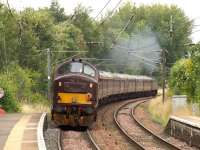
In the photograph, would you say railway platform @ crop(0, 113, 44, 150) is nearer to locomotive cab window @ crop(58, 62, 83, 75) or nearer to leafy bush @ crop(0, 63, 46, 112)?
locomotive cab window @ crop(58, 62, 83, 75)

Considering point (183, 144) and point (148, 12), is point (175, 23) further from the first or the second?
point (183, 144)

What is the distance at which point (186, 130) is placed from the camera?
61.6ft

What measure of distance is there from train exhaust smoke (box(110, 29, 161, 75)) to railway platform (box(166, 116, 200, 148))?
50.8 m

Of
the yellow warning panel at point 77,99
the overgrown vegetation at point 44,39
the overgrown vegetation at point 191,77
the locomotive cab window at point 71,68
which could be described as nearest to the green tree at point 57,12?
the overgrown vegetation at point 44,39

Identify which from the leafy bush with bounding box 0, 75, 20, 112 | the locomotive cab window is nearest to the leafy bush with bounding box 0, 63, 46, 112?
the leafy bush with bounding box 0, 75, 20, 112

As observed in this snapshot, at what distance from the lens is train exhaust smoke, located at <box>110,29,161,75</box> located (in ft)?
245

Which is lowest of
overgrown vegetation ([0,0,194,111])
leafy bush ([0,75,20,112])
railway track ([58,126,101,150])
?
railway track ([58,126,101,150])

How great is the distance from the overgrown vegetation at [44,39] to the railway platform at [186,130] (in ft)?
34.8

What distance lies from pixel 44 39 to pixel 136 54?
27.7m

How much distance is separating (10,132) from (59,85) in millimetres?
5654

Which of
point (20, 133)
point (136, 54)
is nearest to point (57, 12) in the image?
point (136, 54)

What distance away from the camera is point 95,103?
23.0m

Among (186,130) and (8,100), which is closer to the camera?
(186,130)

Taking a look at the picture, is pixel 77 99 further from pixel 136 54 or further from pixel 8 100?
pixel 136 54
